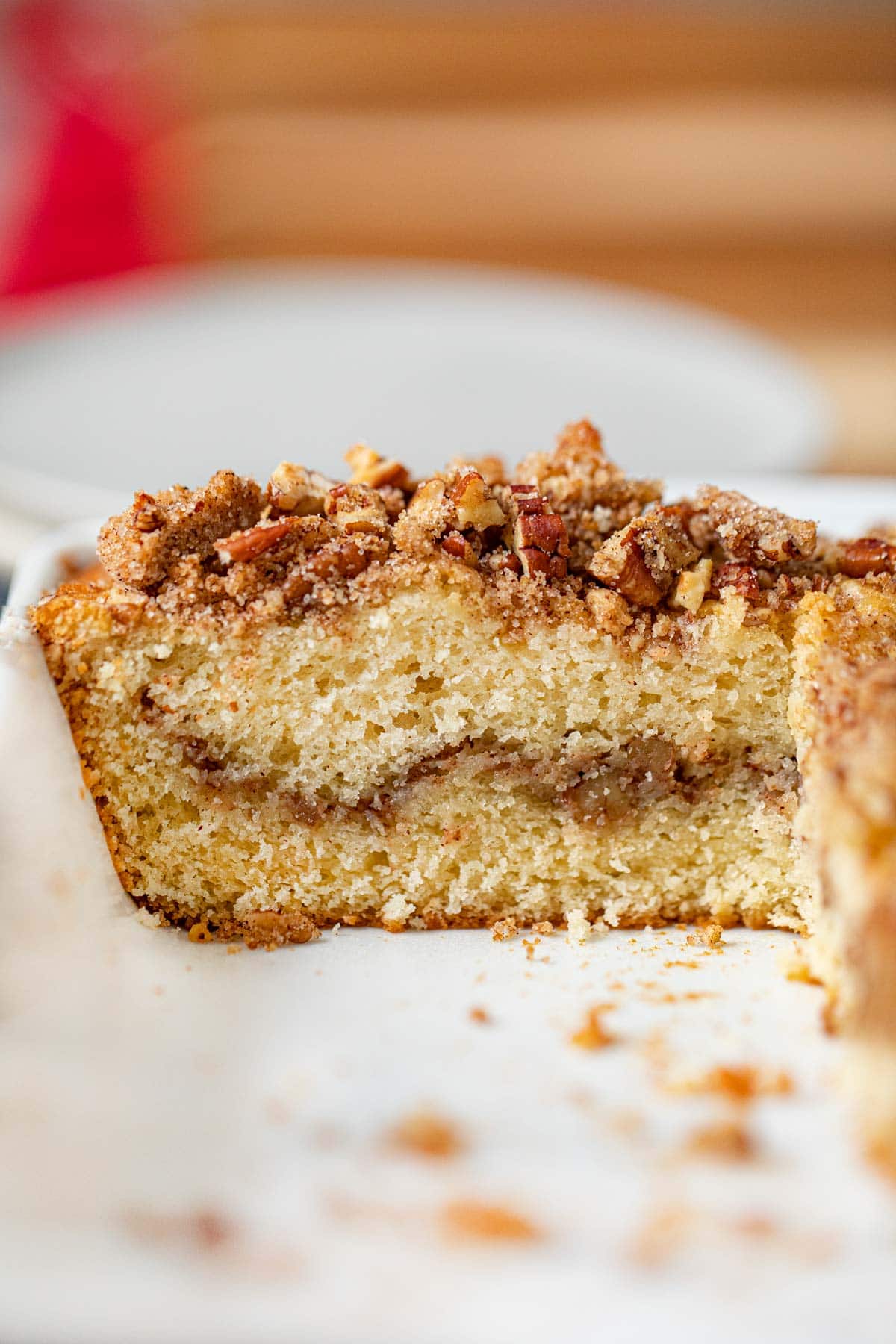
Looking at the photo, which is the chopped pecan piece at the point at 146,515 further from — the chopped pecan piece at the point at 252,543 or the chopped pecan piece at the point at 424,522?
the chopped pecan piece at the point at 424,522

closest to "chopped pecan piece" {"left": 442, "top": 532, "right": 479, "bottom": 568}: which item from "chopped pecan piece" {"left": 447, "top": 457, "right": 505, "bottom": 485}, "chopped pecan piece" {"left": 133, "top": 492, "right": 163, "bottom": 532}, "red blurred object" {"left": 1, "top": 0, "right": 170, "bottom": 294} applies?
"chopped pecan piece" {"left": 447, "top": 457, "right": 505, "bottom": 485}

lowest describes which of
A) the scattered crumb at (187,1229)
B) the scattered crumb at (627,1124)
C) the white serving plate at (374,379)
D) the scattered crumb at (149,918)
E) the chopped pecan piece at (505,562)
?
the scattered crumb at (187,1229)

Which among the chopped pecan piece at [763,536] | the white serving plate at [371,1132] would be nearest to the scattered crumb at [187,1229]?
the white serving plate at [371,1132]

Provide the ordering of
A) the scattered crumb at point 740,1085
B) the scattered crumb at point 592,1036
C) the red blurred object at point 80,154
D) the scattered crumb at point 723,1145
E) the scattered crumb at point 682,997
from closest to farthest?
the scattered crumb at point 723,1145
the scattered crumb at point 740,1085
the scattered crumb at point 592,1036
the scattered crumb at point 682,997
the red blurred object at point 80,154

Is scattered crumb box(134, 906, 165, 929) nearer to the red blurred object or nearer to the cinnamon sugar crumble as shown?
the cinnamon sugar crumble

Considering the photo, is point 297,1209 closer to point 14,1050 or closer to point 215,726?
point 14,1050

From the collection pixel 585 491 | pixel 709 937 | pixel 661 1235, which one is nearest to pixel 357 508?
pixel 585 491

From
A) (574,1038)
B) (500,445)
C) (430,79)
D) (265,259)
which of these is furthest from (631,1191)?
(430,79)
